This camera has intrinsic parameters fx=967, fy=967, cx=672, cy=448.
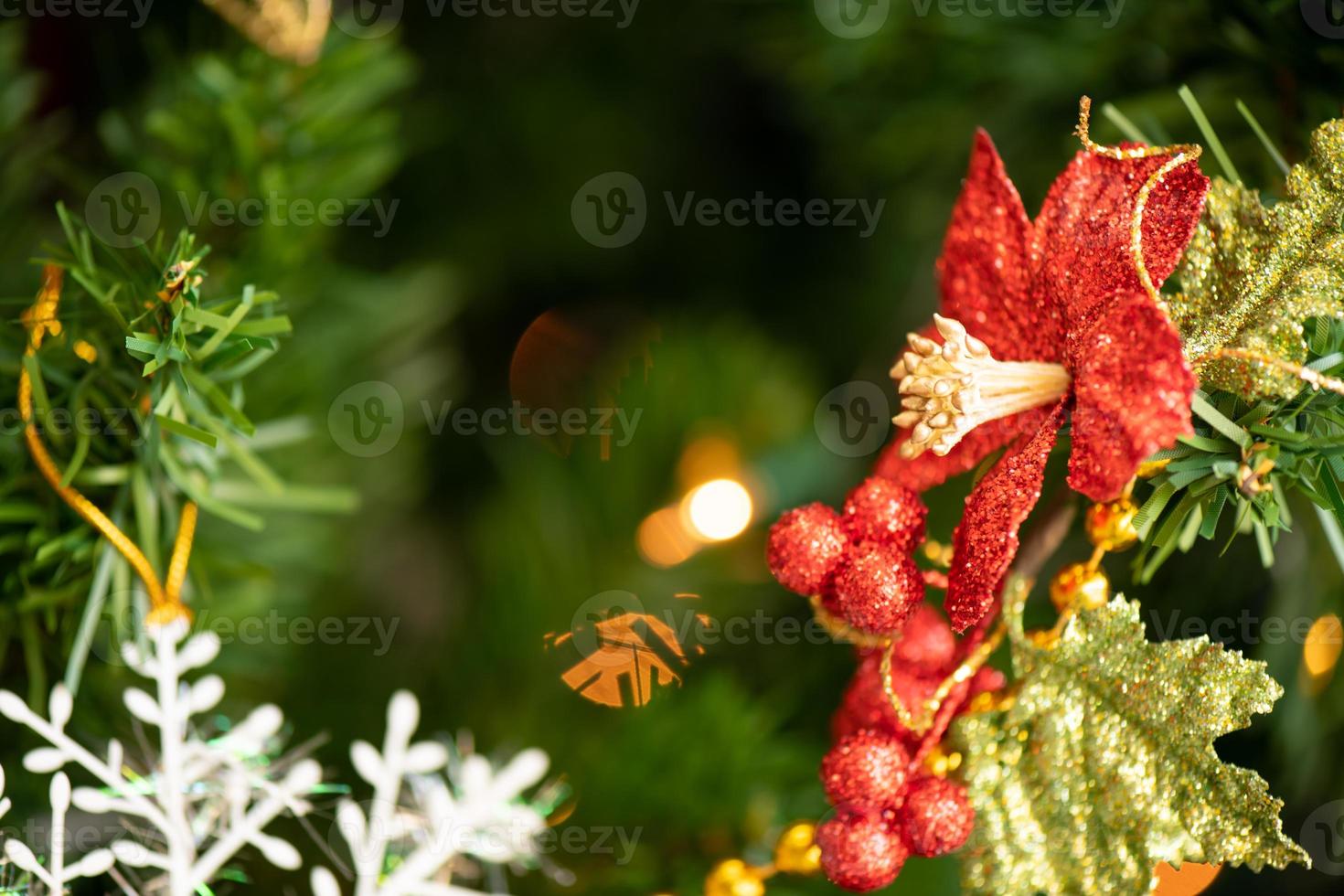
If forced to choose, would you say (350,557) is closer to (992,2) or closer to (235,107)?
(235,107)

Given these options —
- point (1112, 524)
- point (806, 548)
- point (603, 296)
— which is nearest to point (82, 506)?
point (806, 548)

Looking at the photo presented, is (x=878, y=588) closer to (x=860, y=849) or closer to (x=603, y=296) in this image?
(x=860, y=849)

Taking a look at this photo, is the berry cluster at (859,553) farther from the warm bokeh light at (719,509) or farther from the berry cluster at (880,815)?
the warm bokeh light at (719,509)

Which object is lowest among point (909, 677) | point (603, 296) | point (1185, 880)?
point (1185, 880)

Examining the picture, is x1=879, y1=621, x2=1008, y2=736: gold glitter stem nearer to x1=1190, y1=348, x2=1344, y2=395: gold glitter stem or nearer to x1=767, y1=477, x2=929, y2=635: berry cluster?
x1=767, y1=477, x2=929, y2=635: berry cluster

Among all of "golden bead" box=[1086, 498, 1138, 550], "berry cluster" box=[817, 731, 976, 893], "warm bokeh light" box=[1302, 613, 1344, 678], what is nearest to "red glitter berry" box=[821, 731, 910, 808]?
"berry cluster" box=[817, 731, 976, 893]

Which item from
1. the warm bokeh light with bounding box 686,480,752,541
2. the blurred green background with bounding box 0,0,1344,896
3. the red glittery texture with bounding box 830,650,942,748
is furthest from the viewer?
the warm bokeh light with bounding box 686,480,752,541

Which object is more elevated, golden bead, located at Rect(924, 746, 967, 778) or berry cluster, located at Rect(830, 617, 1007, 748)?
berry cluster, located at Rect(830, 617, 1007, 748)
